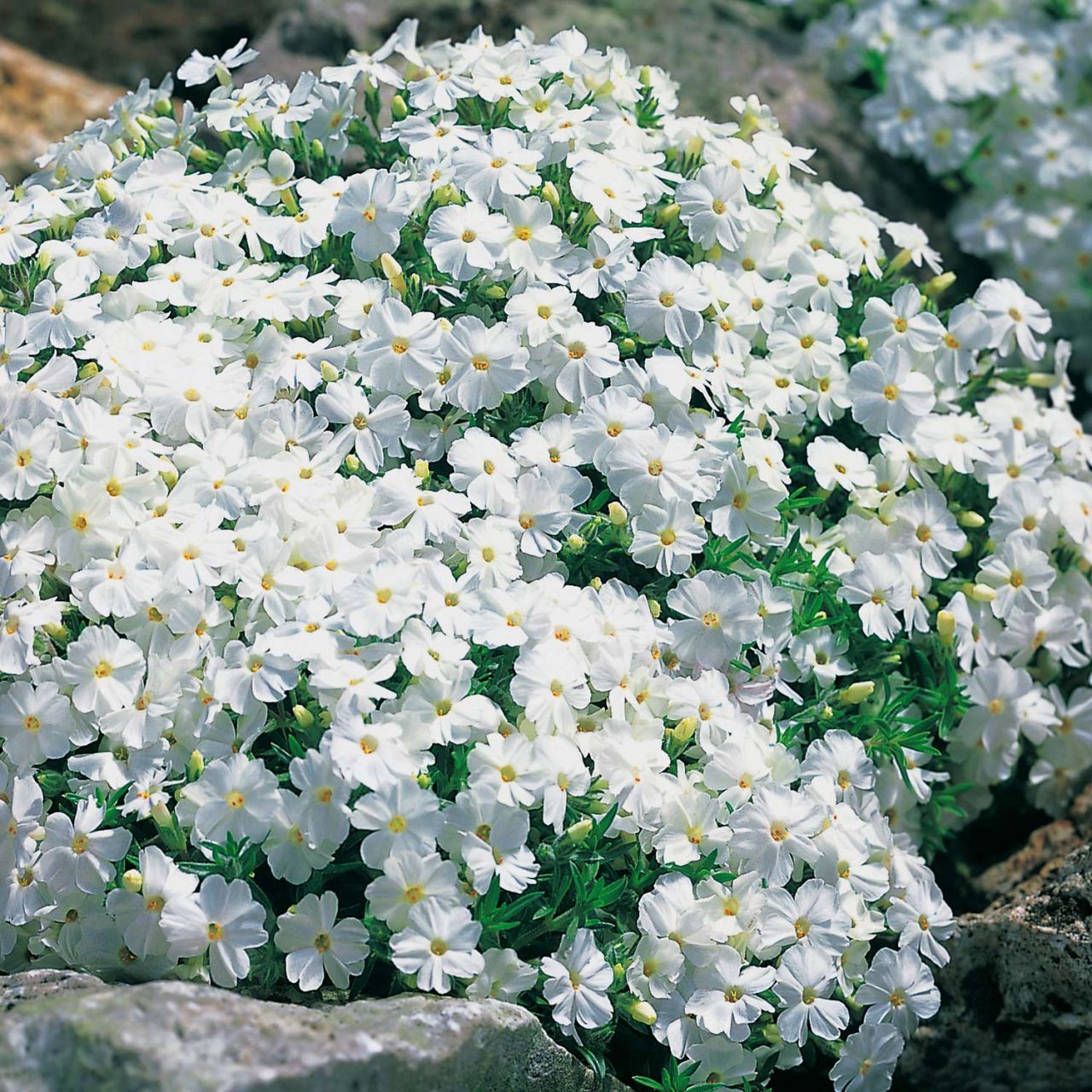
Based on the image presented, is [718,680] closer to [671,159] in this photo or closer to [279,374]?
[279,374]

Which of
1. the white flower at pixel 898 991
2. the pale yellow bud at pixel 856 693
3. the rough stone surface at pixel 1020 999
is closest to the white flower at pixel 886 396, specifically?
the pale yellow bud at pixel 856 693

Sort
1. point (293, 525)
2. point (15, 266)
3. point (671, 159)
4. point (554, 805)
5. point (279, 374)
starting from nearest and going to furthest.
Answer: point (554, 805) → point (293, 525) → point (279, 374) → point (15, 266) → point (671, 159)

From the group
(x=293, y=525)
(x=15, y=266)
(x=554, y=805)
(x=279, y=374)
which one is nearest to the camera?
(x=554, y=805)

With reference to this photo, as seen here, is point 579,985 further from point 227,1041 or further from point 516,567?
point 516,567

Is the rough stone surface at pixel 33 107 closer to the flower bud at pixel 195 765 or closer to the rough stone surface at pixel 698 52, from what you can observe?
the rough stone surface at pixel 698 52

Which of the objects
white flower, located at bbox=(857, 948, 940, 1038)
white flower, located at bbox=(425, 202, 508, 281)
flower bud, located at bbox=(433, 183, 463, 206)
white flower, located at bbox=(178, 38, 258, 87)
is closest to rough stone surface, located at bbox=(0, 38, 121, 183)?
white flower, located at bbox=(178, 38, 258, 87)

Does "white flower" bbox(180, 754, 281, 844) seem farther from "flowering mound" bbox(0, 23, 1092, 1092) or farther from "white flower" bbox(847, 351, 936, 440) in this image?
"white flower" bbox(847, 351, 936, 440)

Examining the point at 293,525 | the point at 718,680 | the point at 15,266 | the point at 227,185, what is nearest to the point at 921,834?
the point at 718,680

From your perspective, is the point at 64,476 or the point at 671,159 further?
the point at 671,159
